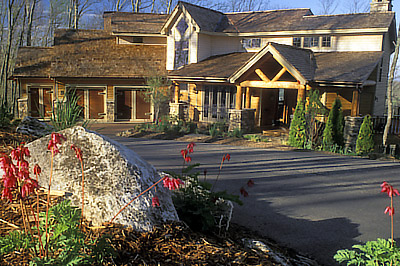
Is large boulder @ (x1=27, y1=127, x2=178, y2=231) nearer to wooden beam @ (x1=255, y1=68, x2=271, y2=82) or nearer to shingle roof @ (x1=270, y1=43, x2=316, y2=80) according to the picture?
shingle roof @ (x1=270, y1=43, x2=316, y2=80)

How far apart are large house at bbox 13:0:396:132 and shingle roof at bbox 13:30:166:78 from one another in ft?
0.21

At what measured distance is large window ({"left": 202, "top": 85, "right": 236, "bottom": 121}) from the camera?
21.6m

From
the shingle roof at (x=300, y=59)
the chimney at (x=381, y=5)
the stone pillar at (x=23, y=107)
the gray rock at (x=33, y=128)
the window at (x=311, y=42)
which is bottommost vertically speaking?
the stone pillar at (x=23, y=107)

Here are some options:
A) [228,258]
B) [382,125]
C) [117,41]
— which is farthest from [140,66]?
[228,258]

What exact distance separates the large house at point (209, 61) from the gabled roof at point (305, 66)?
2.7 inches

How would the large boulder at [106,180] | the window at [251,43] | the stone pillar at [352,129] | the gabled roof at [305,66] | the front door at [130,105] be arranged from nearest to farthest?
1. the large boulder at [106,180]
2. the stone pillar at [352,129]
3. the gabled roof at [305,66]
4. the window at [251,43]
5. the front door at [130,105]

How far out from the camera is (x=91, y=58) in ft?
80.8

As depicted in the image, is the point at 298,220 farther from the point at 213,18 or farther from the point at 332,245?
the point at 213,18

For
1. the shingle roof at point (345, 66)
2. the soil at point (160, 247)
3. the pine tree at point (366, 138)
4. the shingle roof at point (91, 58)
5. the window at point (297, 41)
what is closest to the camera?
the soil at point (160, 247)

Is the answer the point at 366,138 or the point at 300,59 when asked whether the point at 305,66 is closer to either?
the point at 300,59

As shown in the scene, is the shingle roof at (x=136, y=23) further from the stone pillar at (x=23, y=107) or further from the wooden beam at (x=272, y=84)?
the wooden beam at (x=272, y=84)

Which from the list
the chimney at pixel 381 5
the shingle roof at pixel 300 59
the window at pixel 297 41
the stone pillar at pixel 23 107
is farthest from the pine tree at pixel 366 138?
the stone pillar at pixel 23 107

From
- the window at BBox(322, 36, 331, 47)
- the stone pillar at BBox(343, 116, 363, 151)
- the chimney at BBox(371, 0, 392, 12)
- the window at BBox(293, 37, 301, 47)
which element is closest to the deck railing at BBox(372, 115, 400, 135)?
the stone pillar at BBox(343, 116, 363, 151)

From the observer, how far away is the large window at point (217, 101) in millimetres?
21594
